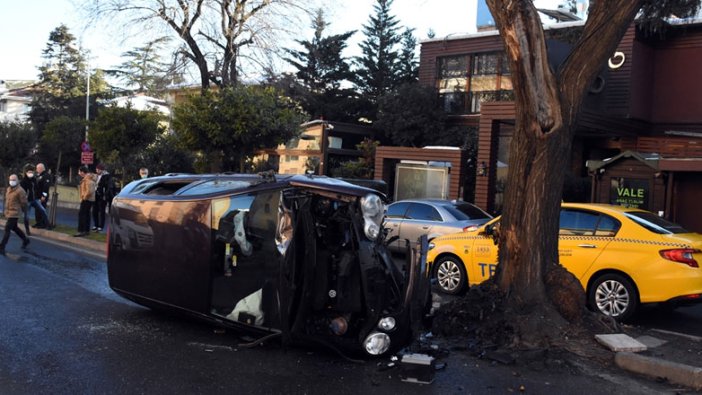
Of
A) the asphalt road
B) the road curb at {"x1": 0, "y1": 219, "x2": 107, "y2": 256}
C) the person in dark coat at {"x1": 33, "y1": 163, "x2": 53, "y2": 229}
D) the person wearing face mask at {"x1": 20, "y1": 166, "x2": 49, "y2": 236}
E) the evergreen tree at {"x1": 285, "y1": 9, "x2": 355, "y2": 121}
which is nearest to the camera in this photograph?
the asphalt road

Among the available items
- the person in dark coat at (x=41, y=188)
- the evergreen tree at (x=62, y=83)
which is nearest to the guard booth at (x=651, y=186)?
the person in dark coat at (x=41, y=188)

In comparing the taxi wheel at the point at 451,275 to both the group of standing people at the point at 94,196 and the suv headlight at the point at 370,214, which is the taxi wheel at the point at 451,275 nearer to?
the suv headlight at the point at 370,214

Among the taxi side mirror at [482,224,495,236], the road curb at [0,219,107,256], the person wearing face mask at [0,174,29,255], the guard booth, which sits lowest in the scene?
the road curb at [0,219,107,256]

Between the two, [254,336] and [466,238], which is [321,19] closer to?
[466,238]

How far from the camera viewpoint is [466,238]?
9.76 metres

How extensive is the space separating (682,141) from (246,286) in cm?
1512

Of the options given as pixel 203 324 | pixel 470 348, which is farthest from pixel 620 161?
pixel 203 324

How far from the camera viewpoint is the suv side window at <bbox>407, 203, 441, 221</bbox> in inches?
521

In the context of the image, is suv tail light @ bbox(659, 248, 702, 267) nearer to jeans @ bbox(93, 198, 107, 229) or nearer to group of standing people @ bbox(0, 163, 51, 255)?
group of standing people @ bbox(0, 163, 51, 255)

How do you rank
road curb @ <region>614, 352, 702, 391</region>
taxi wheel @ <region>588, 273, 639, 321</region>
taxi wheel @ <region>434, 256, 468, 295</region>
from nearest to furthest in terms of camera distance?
road curb @ <region>614, 352, 702, 391</region>, taxi wheel @ <region>588, 273, 639, 321</region>, taxi wheel @ <region>434, 256, 468, 295</region>

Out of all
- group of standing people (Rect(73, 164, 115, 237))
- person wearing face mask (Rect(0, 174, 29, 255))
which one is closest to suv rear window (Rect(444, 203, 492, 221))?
group of standing people (Rect(73, 164, 115, 237))

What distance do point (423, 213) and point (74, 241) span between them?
311 inches

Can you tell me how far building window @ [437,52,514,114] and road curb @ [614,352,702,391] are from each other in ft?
62.2

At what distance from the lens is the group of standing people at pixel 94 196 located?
14562 mm
